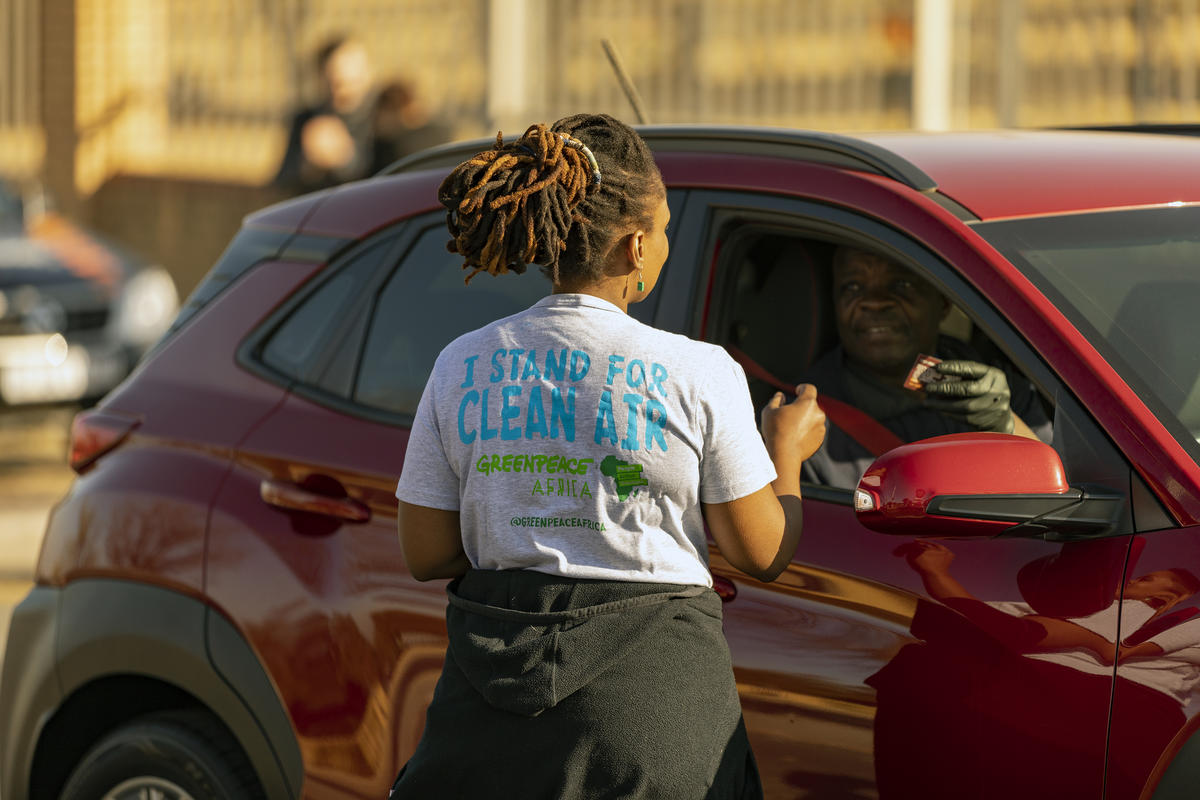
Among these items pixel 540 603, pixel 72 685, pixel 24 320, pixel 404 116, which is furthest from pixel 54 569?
pixel 24 320

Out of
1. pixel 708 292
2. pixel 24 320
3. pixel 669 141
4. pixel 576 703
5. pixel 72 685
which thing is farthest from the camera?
pixel 24 320

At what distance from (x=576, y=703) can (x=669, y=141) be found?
1.28m

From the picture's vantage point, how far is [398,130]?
9.02m

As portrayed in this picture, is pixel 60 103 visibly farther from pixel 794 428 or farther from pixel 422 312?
pixel 794 428

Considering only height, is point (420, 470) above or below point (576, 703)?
above

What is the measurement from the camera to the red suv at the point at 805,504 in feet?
7.64

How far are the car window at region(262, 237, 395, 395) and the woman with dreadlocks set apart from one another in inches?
41.4

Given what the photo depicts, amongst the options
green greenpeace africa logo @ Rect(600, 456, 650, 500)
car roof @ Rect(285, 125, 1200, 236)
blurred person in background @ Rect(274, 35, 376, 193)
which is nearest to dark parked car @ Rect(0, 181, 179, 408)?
blurred person in background @ Rect(274, 35, 376, 193)

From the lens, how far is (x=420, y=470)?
7.91 ft

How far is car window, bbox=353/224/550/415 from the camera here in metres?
3.24

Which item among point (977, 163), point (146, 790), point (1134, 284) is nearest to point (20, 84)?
point (146, 790)

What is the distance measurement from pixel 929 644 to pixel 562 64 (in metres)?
9.37

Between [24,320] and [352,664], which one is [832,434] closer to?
[352,664]

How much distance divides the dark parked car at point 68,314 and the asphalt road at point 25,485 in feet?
0.71
